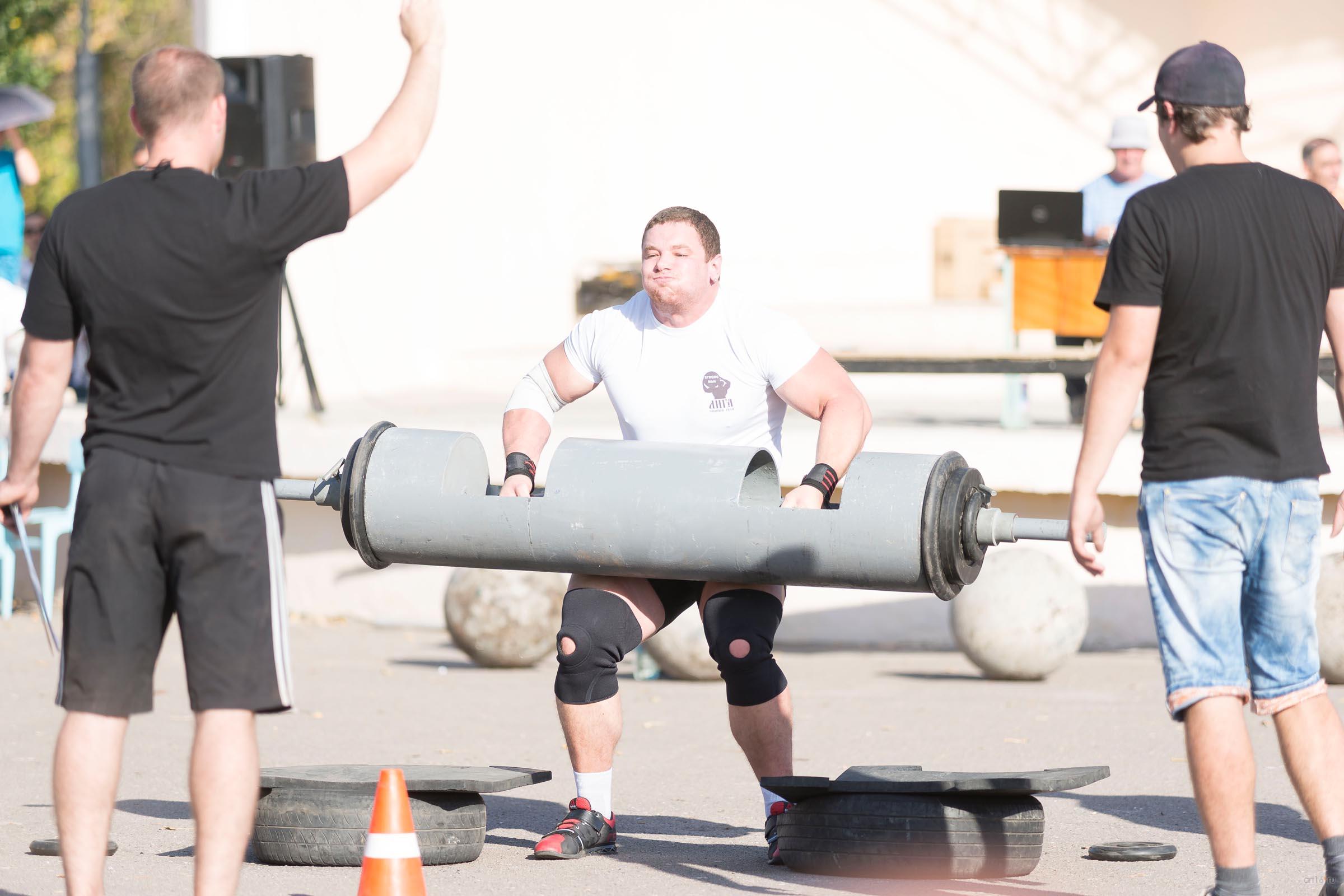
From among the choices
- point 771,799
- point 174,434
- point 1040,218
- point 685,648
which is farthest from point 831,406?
point 1040,218

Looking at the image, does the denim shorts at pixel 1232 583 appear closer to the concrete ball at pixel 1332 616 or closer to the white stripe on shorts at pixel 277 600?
the white stripe on shorts at pixel 277 600

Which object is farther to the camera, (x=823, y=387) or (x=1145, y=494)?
(x=823, y=387)

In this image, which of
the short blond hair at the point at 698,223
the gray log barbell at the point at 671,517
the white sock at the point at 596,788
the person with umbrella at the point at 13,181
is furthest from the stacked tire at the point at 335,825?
the person with umbrella at the point at 13,181

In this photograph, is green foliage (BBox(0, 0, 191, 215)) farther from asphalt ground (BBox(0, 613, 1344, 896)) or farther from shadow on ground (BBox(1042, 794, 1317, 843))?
shadow on ground (BBox(1042, 794, 1317, 843))

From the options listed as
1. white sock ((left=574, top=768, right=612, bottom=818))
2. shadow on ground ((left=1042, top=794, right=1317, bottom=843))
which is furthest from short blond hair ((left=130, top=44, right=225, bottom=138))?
shadow on ground ((left=1042, top=794, right=1317, bottom=843))

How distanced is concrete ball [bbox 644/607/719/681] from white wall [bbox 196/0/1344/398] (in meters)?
8.51

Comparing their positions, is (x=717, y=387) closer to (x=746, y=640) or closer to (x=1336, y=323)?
(x=746, y=640)

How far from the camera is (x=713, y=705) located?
7527 mm

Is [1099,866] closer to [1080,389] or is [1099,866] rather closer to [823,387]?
[823,387]

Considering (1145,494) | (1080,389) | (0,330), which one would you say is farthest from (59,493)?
(1145,494)

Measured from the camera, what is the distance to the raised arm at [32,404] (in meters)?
3.58

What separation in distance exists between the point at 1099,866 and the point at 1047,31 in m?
15.7

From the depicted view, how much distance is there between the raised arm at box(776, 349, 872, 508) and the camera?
4.73 metres

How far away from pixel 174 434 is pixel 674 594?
5.79ft
